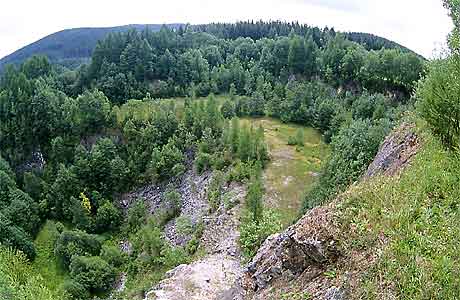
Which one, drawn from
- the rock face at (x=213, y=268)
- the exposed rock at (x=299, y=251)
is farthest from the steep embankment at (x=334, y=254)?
the rock face at (x=213, y=268)

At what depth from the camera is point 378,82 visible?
75.6 metres

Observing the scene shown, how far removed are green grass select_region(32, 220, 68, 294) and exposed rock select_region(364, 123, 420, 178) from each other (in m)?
35.5

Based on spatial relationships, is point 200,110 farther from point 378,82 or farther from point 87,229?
point 378,82

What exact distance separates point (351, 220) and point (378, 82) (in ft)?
218

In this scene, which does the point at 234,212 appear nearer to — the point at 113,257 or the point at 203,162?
the point at 203,162

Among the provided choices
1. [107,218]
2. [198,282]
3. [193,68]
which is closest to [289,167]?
[107,218]

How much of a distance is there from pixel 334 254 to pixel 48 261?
155 ft

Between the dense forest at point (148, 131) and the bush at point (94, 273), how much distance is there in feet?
0.40

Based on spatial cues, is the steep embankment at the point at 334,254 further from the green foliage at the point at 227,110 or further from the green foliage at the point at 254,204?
the green foliage at the point at 227,110

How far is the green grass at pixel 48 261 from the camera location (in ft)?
164

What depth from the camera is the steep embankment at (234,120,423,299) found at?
39.9 feet

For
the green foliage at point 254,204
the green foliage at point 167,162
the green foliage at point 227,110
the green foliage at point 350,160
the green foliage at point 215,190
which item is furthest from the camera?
the green foliage at point 227,110

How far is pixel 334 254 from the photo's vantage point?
1422cm

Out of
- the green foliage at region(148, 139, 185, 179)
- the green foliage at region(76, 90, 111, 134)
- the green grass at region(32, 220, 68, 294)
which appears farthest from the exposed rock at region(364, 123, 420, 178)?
the green foliage at region(76, 90, 111, 134)
